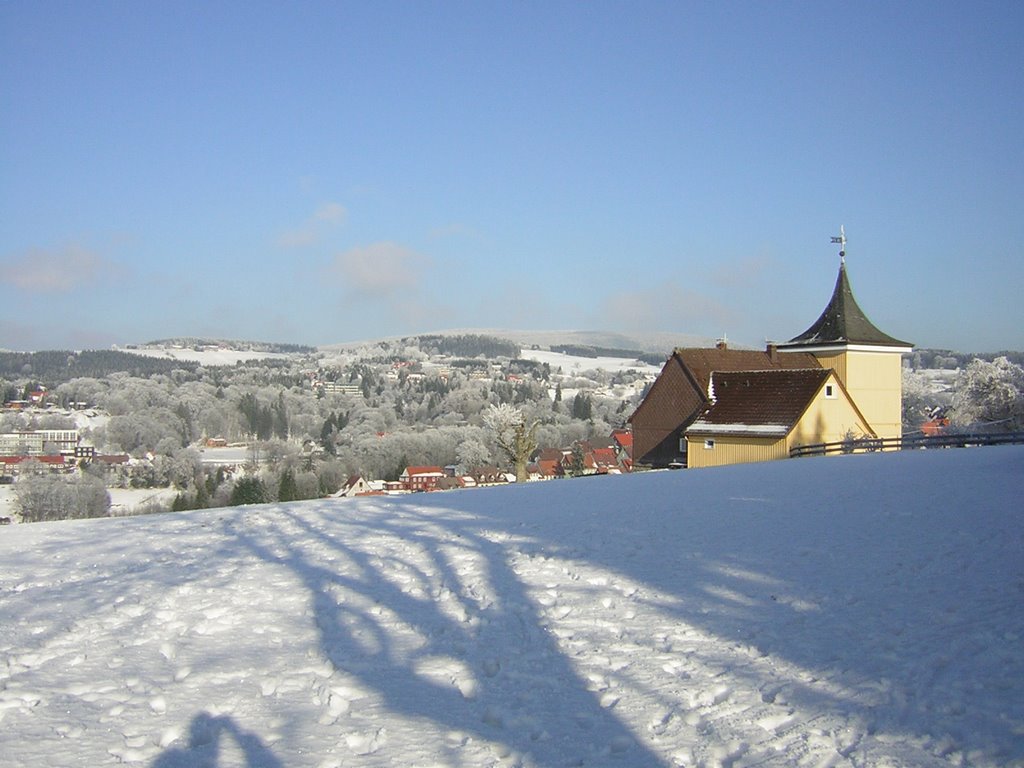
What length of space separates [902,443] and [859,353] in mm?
9233

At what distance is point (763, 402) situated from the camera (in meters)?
32.4

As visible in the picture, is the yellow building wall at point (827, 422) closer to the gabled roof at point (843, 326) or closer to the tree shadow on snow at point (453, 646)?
the gabled roof at point (843, 326)

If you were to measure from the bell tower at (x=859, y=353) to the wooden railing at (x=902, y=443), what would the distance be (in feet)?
26.5

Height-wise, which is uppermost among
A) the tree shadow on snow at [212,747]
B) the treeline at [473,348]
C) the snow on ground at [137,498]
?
the treeline at [473,348]

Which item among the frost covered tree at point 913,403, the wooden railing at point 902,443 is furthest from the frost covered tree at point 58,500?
the frost covered tree at point 913,403

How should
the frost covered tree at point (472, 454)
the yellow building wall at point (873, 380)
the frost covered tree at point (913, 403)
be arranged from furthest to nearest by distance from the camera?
the frost covered tree at point (472, 454) → the frost covered tree at point (913, 403) → the yellow building wall at point (873, 380)

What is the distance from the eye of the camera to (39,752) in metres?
6.51

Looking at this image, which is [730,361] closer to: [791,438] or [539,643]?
[791,438]

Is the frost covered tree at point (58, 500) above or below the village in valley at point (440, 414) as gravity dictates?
below

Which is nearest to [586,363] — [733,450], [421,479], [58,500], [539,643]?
[421,479]

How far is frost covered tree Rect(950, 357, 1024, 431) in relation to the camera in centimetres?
4428

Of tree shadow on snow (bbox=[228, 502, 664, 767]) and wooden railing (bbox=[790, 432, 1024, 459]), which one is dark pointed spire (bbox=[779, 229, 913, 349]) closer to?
wooden railing (bbox=[790, 432, 1024, 459])

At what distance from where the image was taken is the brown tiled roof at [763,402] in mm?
31391

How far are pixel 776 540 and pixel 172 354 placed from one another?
15980 centimetres
